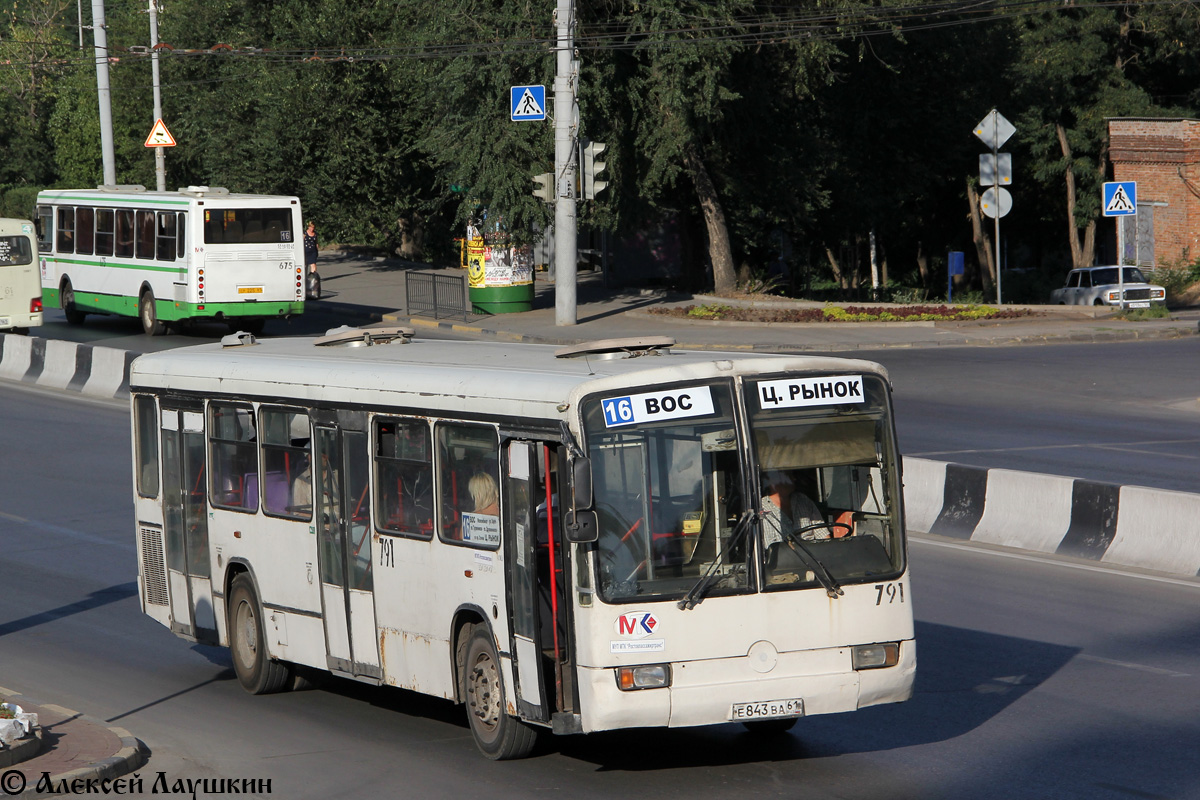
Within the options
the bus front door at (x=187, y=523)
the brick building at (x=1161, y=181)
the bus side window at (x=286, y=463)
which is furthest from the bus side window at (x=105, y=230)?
the brick building at (x=1161, y=181)

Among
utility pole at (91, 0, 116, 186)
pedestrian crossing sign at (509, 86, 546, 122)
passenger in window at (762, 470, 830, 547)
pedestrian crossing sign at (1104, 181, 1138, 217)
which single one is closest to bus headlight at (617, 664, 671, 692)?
passenger in window at (762, 470, 830, 547)

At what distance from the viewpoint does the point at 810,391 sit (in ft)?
25.1

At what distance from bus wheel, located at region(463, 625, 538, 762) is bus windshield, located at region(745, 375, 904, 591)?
1.62m

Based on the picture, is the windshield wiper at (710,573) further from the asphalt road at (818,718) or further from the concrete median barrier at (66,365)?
the concrete median barrier at (66,365)

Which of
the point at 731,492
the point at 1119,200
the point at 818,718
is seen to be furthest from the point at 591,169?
the point at 731,492

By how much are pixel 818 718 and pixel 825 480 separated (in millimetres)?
1997

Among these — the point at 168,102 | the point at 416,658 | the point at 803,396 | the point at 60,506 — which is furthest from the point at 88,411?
the point at 168,102

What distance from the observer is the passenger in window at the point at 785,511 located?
24.6 feet

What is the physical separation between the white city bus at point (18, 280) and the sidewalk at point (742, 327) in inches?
280

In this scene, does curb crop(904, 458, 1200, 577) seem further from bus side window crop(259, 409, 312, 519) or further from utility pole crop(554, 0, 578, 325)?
utility pole crop(554, 0, 578, 325)

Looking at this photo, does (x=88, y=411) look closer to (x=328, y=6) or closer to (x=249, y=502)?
(x=249, y=502)

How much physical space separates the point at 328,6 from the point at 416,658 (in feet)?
125

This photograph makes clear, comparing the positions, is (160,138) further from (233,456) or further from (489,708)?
(489,708)

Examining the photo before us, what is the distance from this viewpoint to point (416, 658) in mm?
8633
